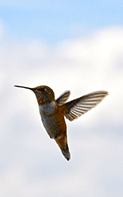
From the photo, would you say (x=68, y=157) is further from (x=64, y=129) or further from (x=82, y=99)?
(x=82, y=99)

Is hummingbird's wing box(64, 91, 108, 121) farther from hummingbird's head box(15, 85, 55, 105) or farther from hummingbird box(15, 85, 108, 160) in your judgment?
hummingbird's head box(15, 85, 55, 105)

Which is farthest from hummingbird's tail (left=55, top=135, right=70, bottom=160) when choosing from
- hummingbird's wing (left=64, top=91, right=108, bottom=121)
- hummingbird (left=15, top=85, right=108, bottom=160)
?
hummingbird's wing (left=64, top=91, right=108, bottom=121)

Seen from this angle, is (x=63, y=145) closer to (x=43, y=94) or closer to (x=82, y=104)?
(x=82, y=104)

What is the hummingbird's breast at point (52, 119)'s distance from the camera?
267 centimetres

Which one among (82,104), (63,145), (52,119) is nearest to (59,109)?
(52,119)

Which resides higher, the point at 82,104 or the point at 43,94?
the point at 43,94

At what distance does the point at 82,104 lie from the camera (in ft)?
9.47

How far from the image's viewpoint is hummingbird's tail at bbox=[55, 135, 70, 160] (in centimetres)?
287

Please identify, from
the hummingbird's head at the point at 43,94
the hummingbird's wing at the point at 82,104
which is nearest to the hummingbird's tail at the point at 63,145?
the hummingbird's wing at the point at 82,104

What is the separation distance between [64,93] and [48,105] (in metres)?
0.59

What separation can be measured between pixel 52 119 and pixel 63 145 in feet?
1.05

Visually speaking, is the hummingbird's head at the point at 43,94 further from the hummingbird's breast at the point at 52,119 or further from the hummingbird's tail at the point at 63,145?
the hummingbird's tail at the point at 63,145

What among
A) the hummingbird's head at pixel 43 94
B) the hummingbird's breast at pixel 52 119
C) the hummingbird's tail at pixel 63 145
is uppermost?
the hummingbird's head at pixel 43 94

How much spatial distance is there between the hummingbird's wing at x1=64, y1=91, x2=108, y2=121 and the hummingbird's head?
23 centimetres
